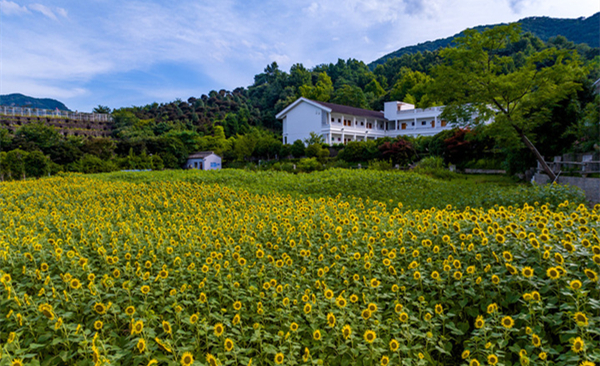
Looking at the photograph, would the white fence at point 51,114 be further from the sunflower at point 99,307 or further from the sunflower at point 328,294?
the sunflower at point 328,294

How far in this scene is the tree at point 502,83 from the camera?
990 cm

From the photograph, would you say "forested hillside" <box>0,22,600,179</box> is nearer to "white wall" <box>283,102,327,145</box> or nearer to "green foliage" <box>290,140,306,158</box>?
"green foliage" <box>290,140,306,158</box>

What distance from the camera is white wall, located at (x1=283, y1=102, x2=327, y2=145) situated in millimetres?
35469

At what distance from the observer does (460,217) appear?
4.39 meters

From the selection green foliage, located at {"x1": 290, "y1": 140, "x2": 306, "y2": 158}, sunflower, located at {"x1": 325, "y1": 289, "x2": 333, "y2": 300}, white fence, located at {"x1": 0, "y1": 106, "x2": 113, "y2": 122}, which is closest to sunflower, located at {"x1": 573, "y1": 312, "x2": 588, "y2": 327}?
sunflower, located at {"x1": 325, "y1": 289, "x2": 333, "y2": 300}

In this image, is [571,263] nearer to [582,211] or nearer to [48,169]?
[582,211]

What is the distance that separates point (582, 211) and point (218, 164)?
106 feet

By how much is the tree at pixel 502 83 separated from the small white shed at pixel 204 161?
83.7ft

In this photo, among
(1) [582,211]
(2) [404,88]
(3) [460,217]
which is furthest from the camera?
(2) [404,88]

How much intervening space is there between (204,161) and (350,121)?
16384 millimetres

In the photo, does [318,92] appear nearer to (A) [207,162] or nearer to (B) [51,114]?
(A) [207,162]

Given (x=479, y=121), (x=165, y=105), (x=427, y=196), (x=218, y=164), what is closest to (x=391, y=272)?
(x=427, y=196)

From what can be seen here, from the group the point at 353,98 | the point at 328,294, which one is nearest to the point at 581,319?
the point at 328,294

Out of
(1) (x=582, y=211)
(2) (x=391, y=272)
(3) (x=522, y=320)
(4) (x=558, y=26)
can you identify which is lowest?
(3) (x=522, y=320)
